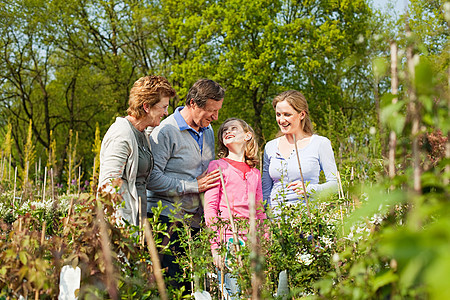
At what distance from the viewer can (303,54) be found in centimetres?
1581

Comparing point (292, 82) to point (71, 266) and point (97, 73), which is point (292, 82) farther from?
point (71, 266)

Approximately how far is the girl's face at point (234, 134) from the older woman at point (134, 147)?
0.54m

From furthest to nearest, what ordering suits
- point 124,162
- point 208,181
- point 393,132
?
point 208,181
point 124,162
point 393,132

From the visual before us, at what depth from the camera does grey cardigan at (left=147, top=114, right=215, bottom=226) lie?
9.73 ft

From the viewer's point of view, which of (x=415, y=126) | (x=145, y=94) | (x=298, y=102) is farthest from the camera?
(x=298, y=102)

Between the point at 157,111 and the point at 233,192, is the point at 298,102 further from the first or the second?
the point at 157,111

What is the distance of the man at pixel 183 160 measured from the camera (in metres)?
2.98

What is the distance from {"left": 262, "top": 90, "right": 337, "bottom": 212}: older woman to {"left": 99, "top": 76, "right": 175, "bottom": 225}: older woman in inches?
36.6

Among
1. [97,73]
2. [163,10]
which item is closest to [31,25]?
[97,73]

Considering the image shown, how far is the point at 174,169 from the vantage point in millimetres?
3080

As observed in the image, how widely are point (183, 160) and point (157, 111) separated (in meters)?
0.41

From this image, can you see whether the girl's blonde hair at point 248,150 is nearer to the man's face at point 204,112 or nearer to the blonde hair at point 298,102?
the man's face at point 204,112

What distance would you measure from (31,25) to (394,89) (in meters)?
19.8

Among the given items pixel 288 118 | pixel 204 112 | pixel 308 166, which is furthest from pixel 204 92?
pixel 308 166
